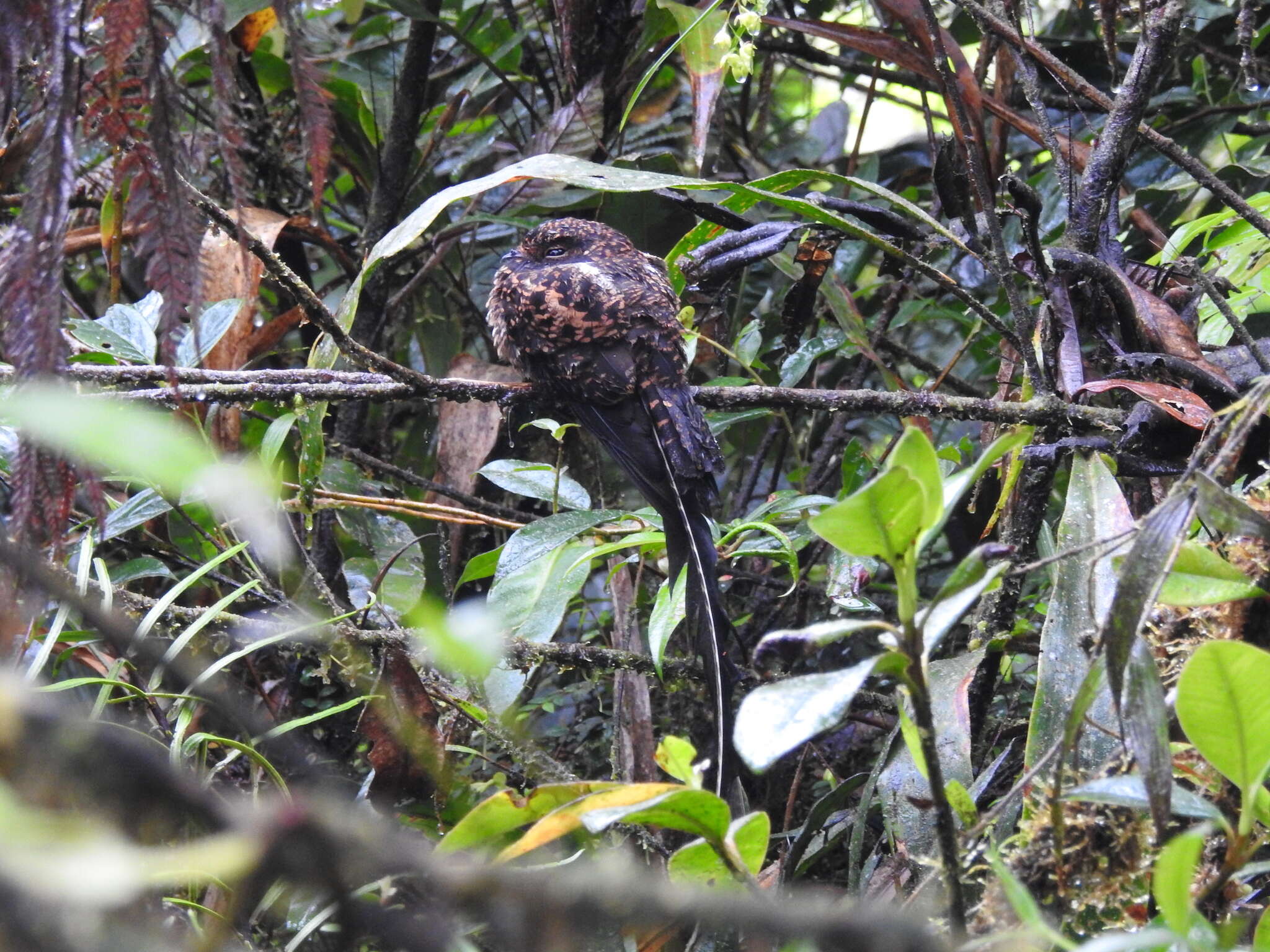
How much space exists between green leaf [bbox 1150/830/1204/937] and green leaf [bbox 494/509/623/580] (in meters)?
1.20

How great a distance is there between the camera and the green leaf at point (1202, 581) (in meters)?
0.91

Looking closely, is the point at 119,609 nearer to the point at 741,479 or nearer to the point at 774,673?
the point at 774,673

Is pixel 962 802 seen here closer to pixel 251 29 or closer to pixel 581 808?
pixel 581 808

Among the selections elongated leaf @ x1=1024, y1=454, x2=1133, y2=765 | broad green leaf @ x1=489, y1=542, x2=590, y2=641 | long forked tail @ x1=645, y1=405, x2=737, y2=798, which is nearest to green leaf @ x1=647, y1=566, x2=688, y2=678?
long forked tail @ x1=645, y1=405, x2=737, y2=798

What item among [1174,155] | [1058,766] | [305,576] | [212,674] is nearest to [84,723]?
[1058,766]

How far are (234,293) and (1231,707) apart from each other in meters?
2.17

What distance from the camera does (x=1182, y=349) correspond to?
1.43 metres

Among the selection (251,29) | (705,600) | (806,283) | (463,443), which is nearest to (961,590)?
(705,600)

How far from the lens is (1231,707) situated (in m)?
0.75

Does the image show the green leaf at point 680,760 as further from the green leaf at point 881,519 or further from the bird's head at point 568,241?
the bird's head at point 568,241

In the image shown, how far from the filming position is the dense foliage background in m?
0.60

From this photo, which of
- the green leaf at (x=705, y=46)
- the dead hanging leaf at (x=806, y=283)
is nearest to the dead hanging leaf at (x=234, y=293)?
the green leaf at (x=705, y=46)

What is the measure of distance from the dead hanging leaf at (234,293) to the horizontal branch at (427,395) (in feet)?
2.03

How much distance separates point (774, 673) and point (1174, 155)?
1.14 meters
